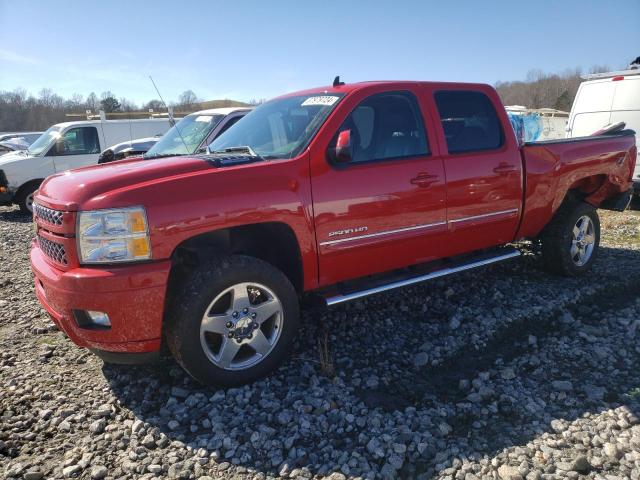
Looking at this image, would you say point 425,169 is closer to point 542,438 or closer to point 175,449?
point 542,438

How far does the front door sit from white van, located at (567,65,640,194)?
6527mm

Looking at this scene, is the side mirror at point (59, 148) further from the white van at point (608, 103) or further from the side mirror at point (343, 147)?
the white van at point (608, 103)

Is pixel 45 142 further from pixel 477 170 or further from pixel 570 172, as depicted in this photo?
pixel 570 172

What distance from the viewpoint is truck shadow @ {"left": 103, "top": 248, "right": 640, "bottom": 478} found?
8.67ft

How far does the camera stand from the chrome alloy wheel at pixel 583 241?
5125mm

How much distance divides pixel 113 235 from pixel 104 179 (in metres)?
0.41

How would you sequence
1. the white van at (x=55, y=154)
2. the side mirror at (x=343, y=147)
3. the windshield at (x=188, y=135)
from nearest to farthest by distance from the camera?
the side mirror at (x=343, y=147), the windshield at (x=188, y=135), the white van at (x=55, y=154)

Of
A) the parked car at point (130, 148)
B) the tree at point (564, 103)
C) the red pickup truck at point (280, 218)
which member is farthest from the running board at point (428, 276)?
the tree at point (564, 103)

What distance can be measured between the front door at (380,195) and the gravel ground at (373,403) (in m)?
0.71

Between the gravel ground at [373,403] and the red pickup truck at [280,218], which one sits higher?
the red pickup truck at [280,218]

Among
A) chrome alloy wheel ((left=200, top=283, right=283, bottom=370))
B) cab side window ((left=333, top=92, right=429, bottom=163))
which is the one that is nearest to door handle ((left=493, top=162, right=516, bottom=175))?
cab side window ((left=333, top=92, right=429, bottom=163))

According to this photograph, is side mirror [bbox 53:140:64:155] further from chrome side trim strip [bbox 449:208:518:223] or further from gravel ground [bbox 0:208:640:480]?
chrome side trim strip [bbox 449:208:518:223]

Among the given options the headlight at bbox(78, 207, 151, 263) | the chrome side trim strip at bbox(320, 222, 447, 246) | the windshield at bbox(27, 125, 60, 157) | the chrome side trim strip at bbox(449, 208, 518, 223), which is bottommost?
the chrome side trim strip at bbox(449, 208, 518, 223)

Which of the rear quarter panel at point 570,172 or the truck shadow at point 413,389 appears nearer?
the truck shadow at point 413,389
